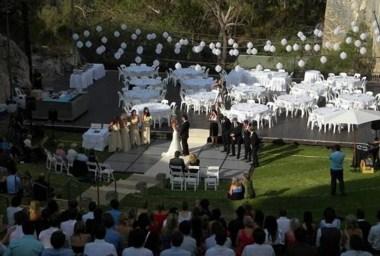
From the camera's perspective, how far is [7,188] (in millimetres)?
16281

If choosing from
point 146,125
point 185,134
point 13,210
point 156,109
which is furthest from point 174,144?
point 13,210

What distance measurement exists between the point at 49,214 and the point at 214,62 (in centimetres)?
2885

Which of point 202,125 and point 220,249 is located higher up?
point 202,125

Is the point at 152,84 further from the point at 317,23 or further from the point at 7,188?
the point at 317,23

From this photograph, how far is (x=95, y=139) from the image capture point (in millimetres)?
23594

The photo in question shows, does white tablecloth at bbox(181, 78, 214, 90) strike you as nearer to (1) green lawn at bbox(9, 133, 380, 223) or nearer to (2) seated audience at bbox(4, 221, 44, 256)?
(1) green lawn at bbox(9, 133, 380, 223)

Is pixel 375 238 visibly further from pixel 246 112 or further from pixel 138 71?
pixel 138 71

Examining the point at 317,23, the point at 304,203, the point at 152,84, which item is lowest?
the point at 304,203

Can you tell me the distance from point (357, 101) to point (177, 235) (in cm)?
1755

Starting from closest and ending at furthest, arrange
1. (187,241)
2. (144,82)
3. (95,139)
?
1. (187,241)
2. (95,139)
3. (144,82)

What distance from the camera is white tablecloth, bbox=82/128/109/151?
2355 centimetres

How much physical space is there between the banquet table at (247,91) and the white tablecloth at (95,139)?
6.08 meters

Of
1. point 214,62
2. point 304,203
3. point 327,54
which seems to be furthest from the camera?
point 214,62

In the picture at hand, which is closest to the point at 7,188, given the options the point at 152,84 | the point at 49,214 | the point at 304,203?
the point at 49,214
